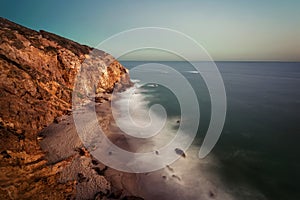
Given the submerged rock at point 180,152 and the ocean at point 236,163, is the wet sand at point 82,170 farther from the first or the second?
the submerged rock at point 180,152

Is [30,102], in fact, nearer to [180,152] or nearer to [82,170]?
[82,170]

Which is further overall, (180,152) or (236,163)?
(180,152)

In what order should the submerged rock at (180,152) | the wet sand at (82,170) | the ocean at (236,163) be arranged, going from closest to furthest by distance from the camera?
the wet sand at (82,170), the ocean at (236,163), the submerged rock at (180,152)

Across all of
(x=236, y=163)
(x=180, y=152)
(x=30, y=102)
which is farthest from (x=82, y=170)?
(x=236, y=163)

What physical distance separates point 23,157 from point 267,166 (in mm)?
16993

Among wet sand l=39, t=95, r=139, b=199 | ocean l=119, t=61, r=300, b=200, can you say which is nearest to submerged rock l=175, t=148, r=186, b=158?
ocean l=119, t=61, r=300, b=200

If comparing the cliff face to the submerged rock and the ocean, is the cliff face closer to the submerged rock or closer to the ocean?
the ocean

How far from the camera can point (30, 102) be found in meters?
14.1

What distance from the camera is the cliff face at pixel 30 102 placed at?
852 centimetres

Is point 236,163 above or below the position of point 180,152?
below

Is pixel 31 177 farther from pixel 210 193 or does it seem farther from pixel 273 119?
pixel 273 119

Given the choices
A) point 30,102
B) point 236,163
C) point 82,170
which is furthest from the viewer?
point 30,102

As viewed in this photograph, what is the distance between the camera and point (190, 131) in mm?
18547

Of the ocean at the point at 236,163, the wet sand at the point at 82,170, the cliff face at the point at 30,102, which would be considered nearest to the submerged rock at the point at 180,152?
the ocean at the point at 236,163
